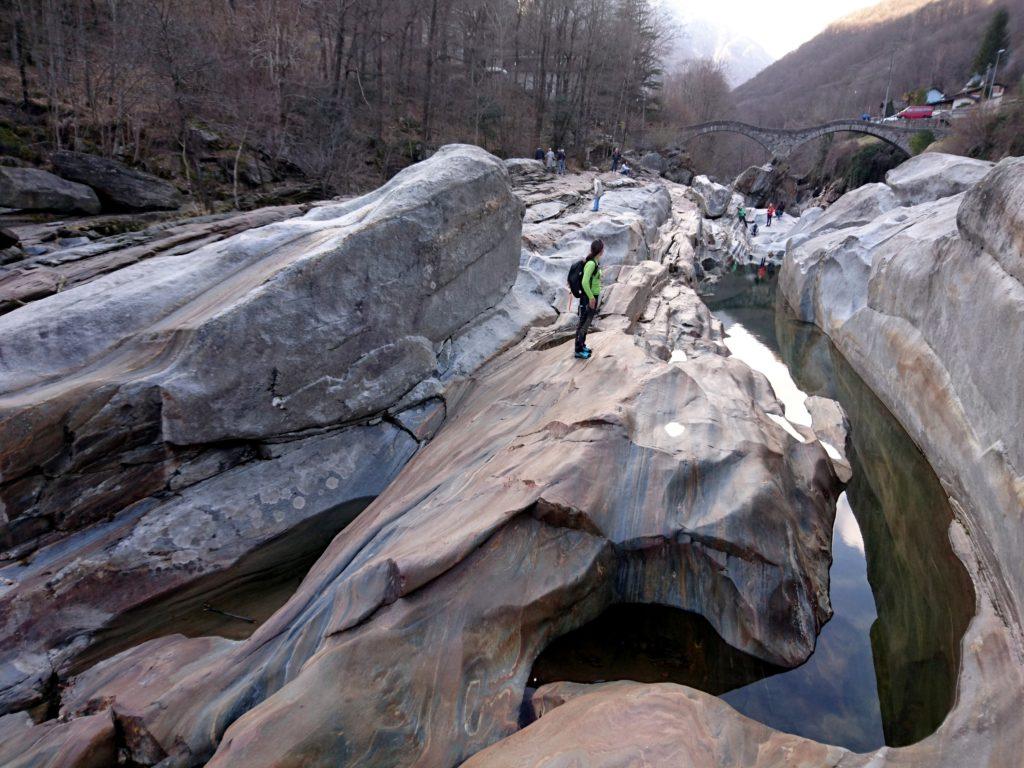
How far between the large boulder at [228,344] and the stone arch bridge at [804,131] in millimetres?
45530

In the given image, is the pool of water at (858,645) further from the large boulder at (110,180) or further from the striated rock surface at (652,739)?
the large boulder at (110,180)

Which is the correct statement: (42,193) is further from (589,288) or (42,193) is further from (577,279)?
(589,288)

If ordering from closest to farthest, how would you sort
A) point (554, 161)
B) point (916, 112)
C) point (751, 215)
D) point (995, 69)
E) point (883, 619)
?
point (883, 619) < point (554, 161) < point (751, 215) < point (995, 69) < point (916, 112)

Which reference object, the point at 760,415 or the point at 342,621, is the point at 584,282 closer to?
the point at 760,415

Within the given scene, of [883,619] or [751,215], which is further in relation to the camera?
[751,215]

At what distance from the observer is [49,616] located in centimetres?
565

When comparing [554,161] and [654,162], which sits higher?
[654,162]

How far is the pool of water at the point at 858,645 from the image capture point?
5047mm

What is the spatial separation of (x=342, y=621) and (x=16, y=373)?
460cm

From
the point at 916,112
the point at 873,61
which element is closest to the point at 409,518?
the point at 916,112

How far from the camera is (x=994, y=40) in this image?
50219 millimetres

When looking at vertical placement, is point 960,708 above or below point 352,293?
below

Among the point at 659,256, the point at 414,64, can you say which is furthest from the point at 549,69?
the point at 659,256

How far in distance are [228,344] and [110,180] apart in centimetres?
1089
